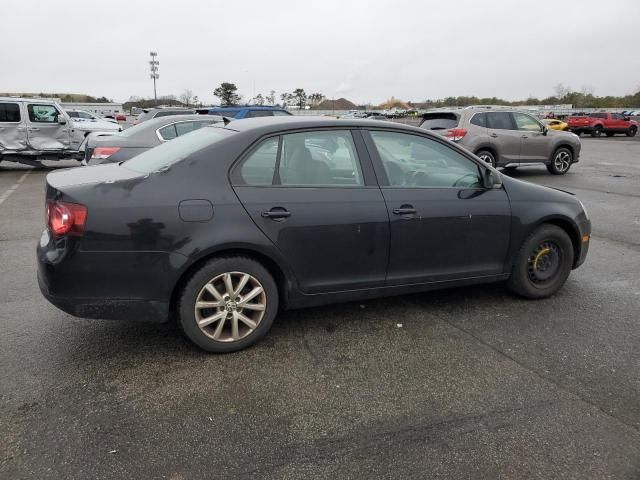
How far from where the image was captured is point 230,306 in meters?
3.39

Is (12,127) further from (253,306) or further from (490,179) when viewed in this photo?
(490,179)

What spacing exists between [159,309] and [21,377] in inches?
35.8

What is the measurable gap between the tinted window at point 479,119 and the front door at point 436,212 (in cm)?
883

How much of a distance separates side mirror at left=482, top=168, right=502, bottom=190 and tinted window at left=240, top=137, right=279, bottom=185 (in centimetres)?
178

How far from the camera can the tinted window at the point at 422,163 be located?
12.8 ft

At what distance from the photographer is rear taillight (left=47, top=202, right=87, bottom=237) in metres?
3.06

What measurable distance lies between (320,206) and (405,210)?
0.68m

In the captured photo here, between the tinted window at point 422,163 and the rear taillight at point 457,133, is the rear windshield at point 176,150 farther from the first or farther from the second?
the rear taillight at point 457,133

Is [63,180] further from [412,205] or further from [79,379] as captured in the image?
[412,205]

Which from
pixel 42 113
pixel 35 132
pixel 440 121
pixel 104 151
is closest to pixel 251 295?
pixel 104 151

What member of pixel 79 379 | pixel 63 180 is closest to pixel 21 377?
pixel 79 379

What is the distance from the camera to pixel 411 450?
2525 millimetres

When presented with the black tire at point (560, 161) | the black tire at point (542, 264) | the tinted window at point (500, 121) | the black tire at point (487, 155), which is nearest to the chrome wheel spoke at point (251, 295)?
the black tire at point (542, 264)

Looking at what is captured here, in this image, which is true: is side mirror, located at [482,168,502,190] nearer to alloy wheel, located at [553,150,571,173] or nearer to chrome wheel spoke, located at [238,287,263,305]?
chrome wheel spoke, located at [238,287,263,305]
